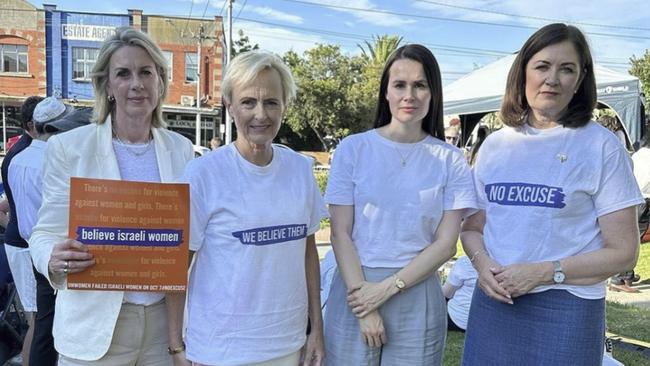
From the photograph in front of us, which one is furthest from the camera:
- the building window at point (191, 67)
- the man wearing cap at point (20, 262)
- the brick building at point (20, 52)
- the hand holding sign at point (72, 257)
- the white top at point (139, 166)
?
the building window at point (191, 67)

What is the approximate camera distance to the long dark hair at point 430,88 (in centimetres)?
212

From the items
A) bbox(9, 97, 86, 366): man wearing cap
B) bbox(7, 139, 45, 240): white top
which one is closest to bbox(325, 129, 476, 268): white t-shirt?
bbox(9, 97, 86, 366): man wearing cap

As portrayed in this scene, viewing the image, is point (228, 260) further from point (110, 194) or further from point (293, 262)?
point (110, 194)

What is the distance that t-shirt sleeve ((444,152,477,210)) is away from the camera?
2100mm

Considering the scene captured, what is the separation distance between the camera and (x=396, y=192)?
6.82 ft

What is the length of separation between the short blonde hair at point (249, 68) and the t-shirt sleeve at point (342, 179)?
1.24 feet

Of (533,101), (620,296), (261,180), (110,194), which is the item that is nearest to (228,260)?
(261,180)

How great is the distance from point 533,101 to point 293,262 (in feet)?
3.79

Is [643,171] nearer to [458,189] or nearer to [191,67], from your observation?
[458,189]

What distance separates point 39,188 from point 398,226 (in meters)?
2.18

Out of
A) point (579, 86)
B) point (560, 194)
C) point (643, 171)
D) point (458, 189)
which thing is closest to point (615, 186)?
point (560, 194)

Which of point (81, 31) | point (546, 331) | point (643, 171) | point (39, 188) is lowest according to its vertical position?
point (546, 331)

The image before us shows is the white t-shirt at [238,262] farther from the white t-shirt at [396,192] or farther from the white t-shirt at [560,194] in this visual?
the white t-shirt at [560,194]

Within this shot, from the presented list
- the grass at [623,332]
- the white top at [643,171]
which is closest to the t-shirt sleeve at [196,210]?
the grass at [623,332]
